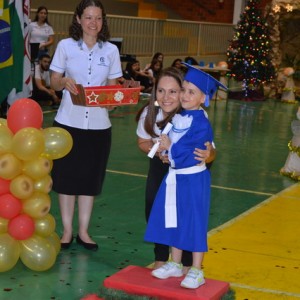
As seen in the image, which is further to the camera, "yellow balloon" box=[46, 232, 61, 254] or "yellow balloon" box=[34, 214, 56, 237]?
"yellow balloon" box=[46, 232, 61, 254]

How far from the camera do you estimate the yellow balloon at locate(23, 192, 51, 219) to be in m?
5.62

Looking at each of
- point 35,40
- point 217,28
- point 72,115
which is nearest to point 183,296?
point 72,115

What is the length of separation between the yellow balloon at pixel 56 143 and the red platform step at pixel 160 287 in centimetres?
107

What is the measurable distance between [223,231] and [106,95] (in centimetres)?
203

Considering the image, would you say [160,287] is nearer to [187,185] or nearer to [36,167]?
[187,185]

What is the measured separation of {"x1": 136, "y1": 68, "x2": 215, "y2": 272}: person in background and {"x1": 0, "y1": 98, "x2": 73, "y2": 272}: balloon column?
0.70m

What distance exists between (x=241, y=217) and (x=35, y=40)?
883cm

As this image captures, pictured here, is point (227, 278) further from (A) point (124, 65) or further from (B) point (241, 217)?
(A) point (124, 65)

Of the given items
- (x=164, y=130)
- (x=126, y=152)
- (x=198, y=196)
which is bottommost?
(x=126, y=152)

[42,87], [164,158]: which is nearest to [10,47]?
[42,87]

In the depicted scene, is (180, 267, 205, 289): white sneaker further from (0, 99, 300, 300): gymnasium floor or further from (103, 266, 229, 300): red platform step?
(0, 99, 300, 300): gymnasium floor

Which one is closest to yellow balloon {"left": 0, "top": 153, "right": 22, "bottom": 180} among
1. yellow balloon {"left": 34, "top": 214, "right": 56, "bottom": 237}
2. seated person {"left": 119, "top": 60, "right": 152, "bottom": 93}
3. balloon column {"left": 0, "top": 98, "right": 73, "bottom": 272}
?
balloon column {"left": 0, "top": 98, "right": 73, "bottom": 272}

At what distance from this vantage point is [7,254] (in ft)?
18.0

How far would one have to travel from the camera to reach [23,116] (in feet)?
18.3
